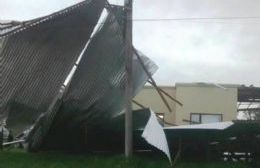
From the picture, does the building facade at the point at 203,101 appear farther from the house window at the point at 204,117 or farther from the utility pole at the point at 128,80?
the utility pole at the point at 128,80

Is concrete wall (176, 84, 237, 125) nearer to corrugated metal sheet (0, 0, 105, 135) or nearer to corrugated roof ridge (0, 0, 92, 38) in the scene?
corrugated metal sheet (0, 0, 105, 135)

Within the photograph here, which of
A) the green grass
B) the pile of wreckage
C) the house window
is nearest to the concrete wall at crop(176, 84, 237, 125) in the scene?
the house window

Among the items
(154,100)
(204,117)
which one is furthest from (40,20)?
(204,117)

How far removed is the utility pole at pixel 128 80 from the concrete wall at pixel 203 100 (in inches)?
523

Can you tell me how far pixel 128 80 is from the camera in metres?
17.6

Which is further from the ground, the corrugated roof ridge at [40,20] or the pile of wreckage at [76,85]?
the corrugated roof ridge at [40,20]

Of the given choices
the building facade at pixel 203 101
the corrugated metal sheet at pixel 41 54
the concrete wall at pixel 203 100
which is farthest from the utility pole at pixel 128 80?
the concrete wall at pixel 203 100

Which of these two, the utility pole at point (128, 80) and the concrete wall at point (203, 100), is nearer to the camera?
the utility pole at point (128, 80)

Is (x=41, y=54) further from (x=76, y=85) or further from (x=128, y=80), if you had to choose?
(x=128, y=80)

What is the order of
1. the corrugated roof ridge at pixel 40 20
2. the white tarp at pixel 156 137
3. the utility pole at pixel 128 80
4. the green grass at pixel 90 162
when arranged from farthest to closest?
the utility pole at pixel 128 80 → the green grass at pixel 90 162 → the corrugated roof ridge at pixel 40 20 → the white tarp at pixel 156 137

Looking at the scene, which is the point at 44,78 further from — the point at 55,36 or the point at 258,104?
the point at 258,104

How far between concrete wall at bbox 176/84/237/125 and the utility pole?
1329 cm

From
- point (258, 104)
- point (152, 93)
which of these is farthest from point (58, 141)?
point (258, 104)

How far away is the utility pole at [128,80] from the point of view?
17.3 meters
